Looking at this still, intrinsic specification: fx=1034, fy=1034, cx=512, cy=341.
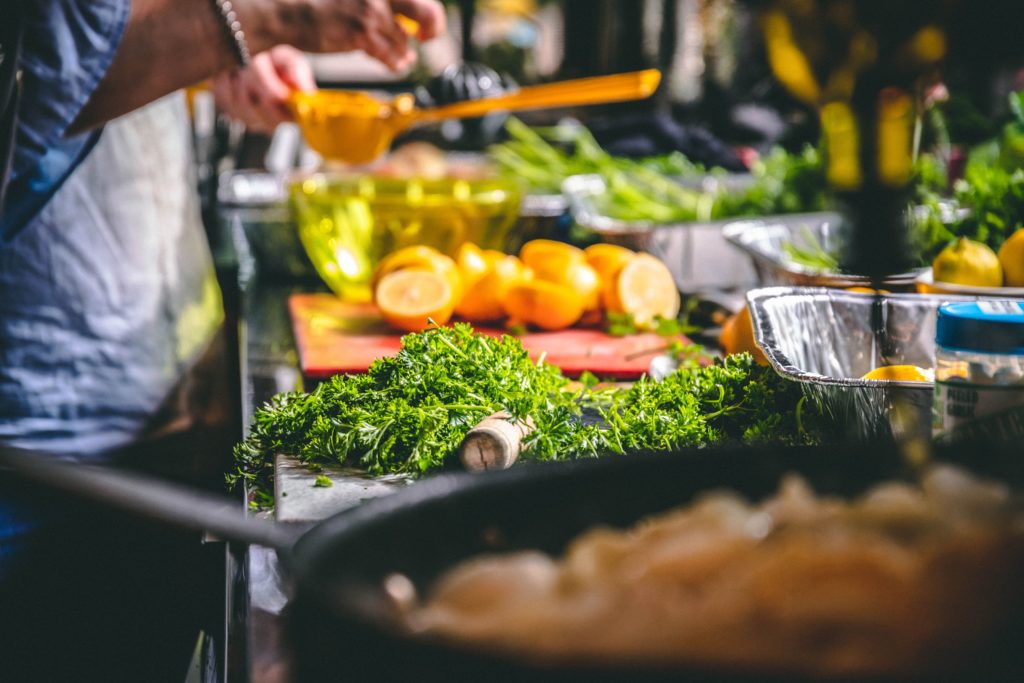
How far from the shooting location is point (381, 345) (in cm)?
192

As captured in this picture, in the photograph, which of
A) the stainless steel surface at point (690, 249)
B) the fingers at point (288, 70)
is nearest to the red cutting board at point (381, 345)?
the stainless steel surface at point (690, 249)

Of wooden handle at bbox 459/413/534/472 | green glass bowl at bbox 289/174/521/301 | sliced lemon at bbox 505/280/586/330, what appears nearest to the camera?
wooden handle at bbox 459/413/534/472

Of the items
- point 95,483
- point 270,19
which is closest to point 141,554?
point 270,19

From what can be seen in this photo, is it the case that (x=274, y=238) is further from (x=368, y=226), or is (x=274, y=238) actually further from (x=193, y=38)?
(x=193, y=38)

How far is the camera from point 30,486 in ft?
2.12

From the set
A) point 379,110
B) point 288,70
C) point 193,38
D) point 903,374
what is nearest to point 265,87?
point 288,70

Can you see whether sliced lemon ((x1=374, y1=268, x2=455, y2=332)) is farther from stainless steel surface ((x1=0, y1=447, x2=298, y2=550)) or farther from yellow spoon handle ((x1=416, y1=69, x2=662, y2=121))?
stainless steel surface ((x1=0, y1=447, x2=298, y2=550))

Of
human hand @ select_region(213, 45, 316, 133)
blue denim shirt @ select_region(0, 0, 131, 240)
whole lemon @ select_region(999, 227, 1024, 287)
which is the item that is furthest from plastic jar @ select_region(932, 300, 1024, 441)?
human hand @ select_region(213, 45, 316, 133)

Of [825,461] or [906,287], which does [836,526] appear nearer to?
[825,461]

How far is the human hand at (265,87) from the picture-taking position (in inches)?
103

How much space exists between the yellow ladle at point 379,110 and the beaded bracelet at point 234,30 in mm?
619

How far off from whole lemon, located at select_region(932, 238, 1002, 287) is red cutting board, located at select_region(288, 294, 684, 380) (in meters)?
0.50

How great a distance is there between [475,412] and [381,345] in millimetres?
687

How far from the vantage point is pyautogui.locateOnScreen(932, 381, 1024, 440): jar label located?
954mm
